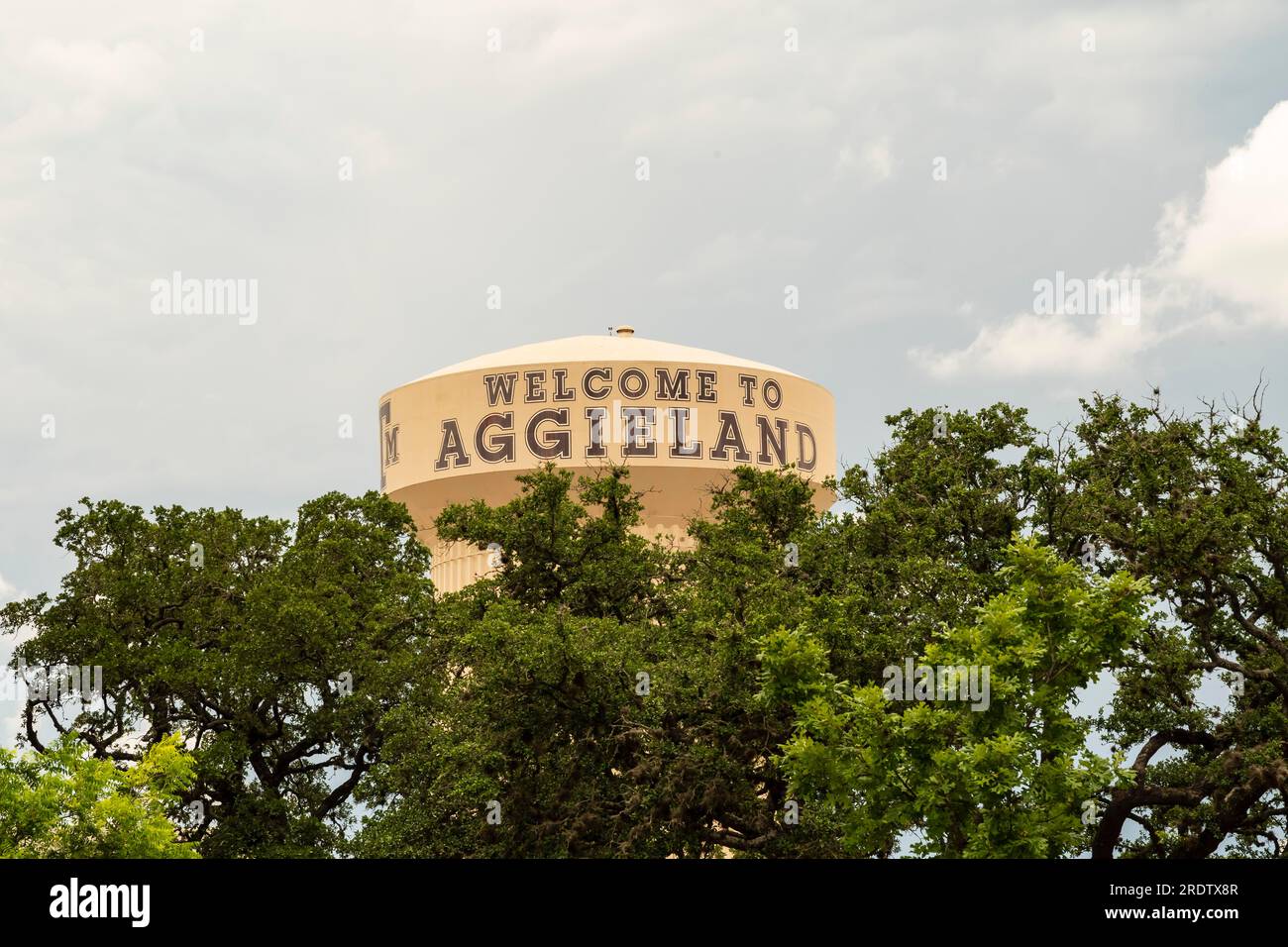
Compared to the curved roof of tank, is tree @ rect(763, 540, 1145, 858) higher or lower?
lower

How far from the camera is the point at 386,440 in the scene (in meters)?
50.5

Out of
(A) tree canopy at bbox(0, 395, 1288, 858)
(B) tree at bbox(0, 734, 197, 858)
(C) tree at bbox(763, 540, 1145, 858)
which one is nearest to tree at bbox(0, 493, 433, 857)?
(A) tree canopy at bbox(0, 395, 1288, 858)

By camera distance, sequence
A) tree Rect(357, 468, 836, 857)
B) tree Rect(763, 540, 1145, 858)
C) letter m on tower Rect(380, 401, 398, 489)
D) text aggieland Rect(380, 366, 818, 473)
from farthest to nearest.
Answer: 1. letter m on tower Rect(380, 401, 398, 489)
2. text aggieland Rect(380, 366, 818, 473)
3. tree Rect(357, 468, 836, 857)
4. tree Rect(763, 540, 1145, 858)

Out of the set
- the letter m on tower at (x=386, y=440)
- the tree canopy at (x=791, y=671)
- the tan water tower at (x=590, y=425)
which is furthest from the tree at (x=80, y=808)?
the letter m on tower at (x=386, y=440)

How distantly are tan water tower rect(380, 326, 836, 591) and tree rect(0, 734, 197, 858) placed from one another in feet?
61.6

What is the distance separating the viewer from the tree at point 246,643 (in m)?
33.7

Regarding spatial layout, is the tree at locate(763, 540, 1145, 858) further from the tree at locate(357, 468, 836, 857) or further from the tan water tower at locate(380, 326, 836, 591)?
the tan water tower at locate(380, 326, 836, 591)

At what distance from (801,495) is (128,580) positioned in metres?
13.3

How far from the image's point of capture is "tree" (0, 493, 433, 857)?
33.7 m

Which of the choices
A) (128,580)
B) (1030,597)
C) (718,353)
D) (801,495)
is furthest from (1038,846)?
(718,353)

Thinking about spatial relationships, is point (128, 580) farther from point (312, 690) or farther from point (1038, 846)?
point (1038, 846)

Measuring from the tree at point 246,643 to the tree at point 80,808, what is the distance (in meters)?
6.21

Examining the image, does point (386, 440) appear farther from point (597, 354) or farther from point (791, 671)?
point (791, 671)
